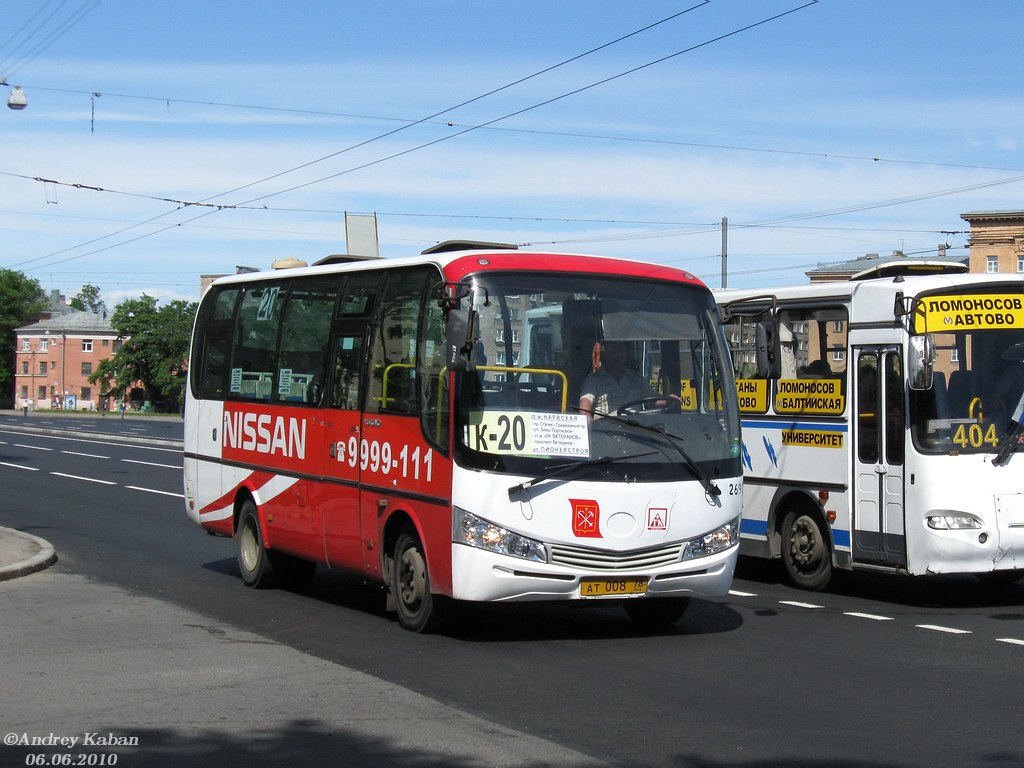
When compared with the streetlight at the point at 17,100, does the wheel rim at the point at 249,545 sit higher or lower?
lower

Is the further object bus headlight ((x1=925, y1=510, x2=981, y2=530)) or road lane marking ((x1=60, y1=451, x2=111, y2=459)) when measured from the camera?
road lane marking ((x1=60, y1=451, x2=111, y2=459))

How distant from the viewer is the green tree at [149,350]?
429 feet

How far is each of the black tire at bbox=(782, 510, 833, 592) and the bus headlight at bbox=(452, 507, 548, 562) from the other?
184 inches

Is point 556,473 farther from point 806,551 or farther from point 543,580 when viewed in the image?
point 806,551

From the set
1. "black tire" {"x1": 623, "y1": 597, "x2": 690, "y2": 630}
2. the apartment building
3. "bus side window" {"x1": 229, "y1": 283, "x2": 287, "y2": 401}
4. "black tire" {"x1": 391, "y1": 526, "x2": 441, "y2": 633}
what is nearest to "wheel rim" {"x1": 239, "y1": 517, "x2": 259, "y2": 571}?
"bus side window" {"x1": 229, "y1": 283, "x2": 287, "y2": 401}

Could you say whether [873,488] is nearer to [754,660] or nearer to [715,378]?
[715,378]

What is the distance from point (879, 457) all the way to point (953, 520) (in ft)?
3.20

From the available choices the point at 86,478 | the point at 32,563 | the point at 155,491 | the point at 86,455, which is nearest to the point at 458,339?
the point at 32,563

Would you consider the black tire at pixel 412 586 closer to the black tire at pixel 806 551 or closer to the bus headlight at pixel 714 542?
the bus headlight at pixel 714 542

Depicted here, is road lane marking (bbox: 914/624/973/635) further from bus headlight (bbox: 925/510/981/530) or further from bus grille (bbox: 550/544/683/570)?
bus grille (bbox: 550/544/683/570)

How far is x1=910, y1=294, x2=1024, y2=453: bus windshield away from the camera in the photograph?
41.4ft

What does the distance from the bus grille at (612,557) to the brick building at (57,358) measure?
483 ft

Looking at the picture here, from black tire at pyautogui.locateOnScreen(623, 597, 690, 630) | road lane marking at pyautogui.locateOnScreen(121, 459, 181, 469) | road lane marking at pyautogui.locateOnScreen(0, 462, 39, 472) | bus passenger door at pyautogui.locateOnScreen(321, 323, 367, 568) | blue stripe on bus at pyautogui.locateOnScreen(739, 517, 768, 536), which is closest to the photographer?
black tire at pyautogui.locateOnScreen(623, 597, 690, 630)

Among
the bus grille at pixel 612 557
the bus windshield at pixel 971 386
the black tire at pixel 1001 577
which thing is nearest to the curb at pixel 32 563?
the bus grille at pixel 612 557
